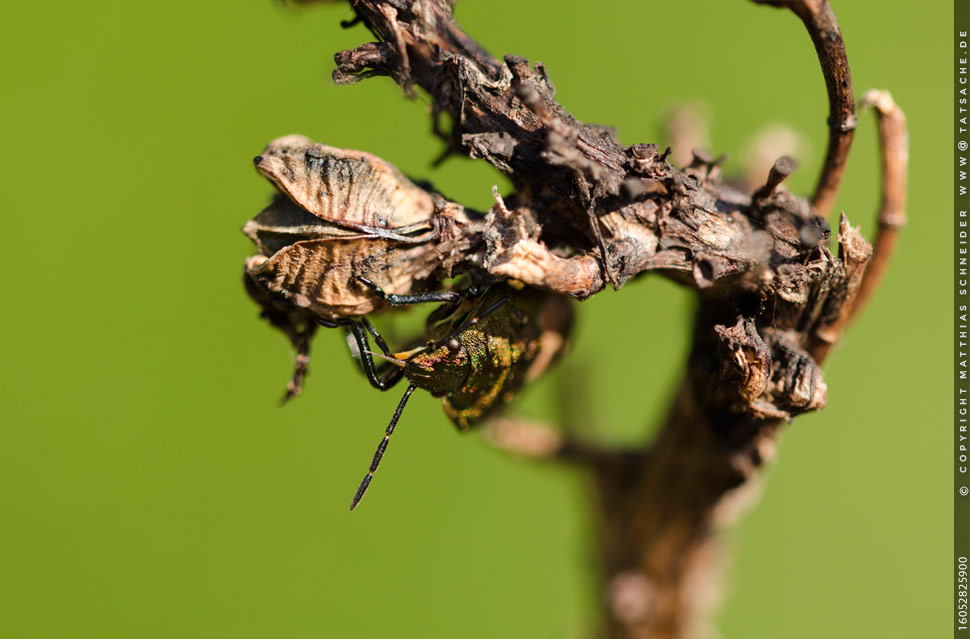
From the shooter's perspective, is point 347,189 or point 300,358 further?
point 300,358

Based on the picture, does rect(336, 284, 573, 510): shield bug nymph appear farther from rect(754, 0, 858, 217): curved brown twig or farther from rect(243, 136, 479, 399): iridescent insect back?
rect(754, 0, 858, 217): curved brown twig

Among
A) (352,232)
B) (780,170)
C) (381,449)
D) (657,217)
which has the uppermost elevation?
(780,170)

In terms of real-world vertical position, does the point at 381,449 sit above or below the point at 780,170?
below

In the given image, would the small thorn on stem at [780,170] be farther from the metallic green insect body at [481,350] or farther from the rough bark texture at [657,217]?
the metallic green insect body at [481,350]

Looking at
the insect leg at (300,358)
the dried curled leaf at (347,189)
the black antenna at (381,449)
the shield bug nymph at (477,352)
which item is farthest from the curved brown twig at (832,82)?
the insect leg at (300,358)

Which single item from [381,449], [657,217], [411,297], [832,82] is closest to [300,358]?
[381,449]

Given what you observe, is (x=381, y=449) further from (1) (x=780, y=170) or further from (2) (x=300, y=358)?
(1) (x=780, y=170)

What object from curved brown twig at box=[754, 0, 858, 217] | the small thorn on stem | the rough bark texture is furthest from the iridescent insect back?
curved brown twig at box=[754, 0, 858, 217]

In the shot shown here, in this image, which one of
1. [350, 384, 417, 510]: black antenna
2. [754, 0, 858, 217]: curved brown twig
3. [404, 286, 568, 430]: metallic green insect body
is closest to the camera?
[754, 0, 858, 217]: curved brown twig
